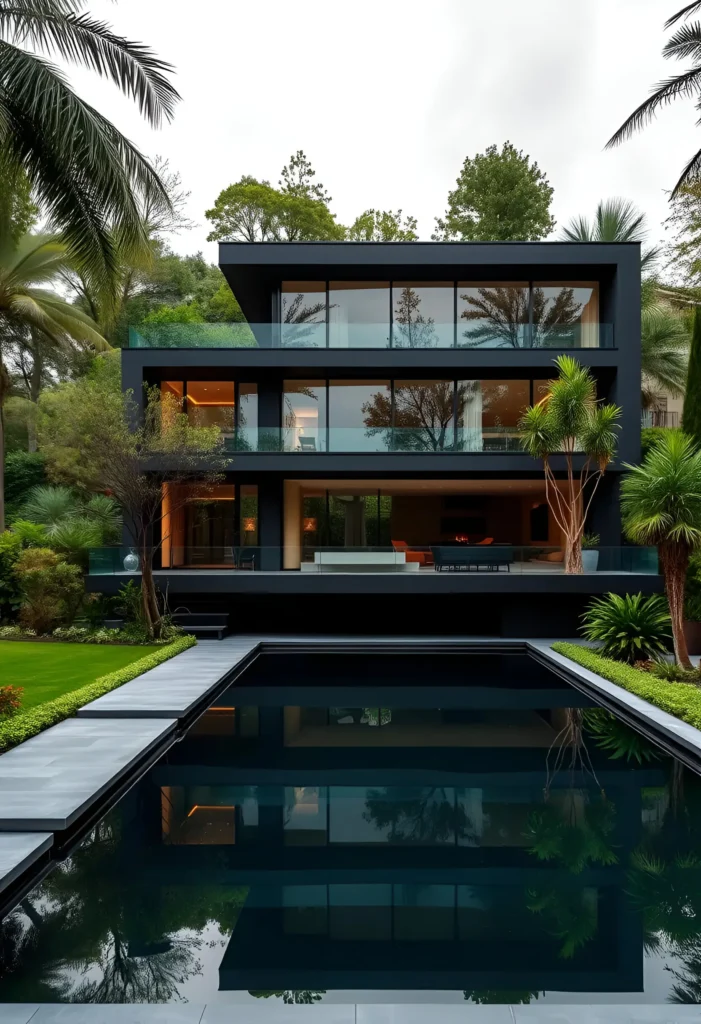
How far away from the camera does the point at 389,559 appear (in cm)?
1886

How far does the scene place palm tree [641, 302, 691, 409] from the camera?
29547mm

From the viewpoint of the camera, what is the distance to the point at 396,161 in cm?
4312

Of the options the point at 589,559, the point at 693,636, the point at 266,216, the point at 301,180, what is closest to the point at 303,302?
the point at 589,559

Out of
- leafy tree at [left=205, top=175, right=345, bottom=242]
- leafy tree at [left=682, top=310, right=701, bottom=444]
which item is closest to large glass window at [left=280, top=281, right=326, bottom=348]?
leafy tree at [left=682, top=310, right=701, bottom=444]

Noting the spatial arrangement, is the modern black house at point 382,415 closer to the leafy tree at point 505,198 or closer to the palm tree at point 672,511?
the palm tree at point 672,511

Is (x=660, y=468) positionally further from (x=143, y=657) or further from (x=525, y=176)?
(x=525, y=176)

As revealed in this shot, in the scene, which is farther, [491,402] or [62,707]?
[491,402]

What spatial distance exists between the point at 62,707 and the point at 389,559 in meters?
9.84

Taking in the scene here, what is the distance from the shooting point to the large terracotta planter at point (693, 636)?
15953 mm

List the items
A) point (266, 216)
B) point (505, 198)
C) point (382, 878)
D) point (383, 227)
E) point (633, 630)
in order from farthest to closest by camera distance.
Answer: point (383, 227)
point (266, 216)
point (505, 198)
point (633, 630)
point (382, 878)

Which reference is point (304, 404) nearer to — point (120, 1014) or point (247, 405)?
point (247, 405)

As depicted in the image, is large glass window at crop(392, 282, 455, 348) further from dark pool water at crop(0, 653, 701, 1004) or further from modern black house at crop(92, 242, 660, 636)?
dark pool water at crop(0, 653, 701, 1004)

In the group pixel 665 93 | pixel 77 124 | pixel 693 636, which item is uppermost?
pixel 665 93

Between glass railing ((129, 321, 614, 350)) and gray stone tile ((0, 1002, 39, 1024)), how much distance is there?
17.3 m
